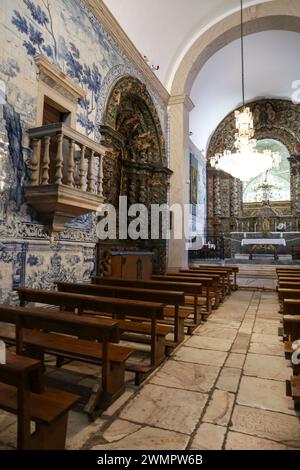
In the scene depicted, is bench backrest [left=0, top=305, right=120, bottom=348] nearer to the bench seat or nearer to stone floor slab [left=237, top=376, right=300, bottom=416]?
the bench seat

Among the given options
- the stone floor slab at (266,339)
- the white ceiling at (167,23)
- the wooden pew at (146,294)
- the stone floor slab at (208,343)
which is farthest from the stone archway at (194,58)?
the wooden pew at (146,294)

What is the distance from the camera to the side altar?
39.3 ft

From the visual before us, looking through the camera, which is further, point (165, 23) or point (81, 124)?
point (165, 23)

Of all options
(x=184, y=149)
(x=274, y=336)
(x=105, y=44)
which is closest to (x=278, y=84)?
(x=184, y=149)

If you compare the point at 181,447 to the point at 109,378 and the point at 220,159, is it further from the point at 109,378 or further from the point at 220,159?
the point at 220,159

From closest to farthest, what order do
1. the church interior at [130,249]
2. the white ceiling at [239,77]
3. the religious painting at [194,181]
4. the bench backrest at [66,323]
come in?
1. the church interior at [130,249]
2. the bench backrest at [66,323]
3. the white ceiling at [239,77]
4. the religious painting at [194,181]

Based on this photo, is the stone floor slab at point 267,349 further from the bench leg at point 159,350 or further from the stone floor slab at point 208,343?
the bench leg at point 159,350

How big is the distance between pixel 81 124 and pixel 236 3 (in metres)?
5.89

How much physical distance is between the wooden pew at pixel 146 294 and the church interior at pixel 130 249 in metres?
0.02

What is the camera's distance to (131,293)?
3312mm

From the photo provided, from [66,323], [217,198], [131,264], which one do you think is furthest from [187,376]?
[217,198]

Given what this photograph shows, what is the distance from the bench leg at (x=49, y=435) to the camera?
4.76 ft
